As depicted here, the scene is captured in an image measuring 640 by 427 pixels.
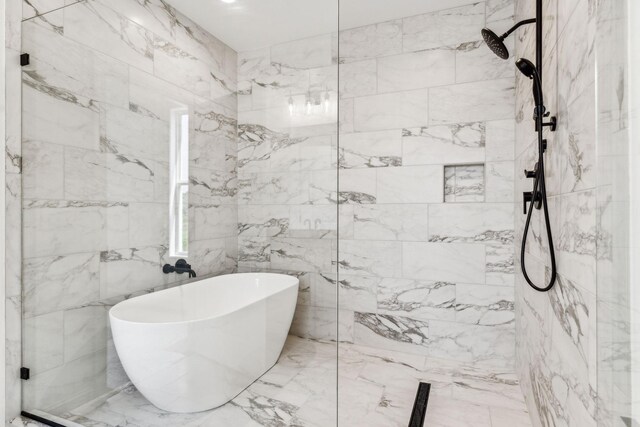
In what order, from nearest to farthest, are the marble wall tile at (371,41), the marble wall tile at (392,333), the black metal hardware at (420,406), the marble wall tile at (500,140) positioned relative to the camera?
the black metal hardware at (420,406)
the marble wall tile at (500,140)
the marble wall tile at (392,333)
the marble wall tile at (371,41)

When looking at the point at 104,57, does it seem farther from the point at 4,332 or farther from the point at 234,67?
the point at 4,332

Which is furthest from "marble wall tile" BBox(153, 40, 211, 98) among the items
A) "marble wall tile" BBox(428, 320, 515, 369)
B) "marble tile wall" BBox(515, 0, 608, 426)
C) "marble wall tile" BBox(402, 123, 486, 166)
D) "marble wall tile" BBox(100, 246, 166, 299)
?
"marble wall tile" BBox(428, 320, 515, 369)

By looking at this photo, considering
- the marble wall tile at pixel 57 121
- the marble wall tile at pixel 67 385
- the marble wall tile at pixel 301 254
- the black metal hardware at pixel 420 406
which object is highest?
the marble wall tile at pixel 57 121

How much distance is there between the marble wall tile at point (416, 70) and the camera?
2709mm

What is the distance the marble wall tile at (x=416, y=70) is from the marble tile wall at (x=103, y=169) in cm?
173

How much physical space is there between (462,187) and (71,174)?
246 centimetres

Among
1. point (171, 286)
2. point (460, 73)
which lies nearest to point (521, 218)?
point (460, 73)

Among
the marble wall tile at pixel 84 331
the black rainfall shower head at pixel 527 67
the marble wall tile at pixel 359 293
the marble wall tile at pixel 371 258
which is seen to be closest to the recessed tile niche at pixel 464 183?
the marble wall tile at pixel 371 258

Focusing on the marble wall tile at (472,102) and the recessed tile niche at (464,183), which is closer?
the marble wall tile at (472,102)

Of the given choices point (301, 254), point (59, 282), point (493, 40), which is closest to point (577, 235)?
point (301, 254)

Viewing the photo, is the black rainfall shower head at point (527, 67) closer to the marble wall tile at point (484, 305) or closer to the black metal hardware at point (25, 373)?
the marble wall tile at point (484, 305)

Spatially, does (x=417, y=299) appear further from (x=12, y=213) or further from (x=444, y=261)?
(x=12, y=213)

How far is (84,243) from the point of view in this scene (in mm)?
1594

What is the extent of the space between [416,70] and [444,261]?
59.2 inches
